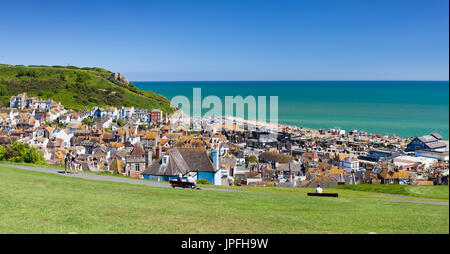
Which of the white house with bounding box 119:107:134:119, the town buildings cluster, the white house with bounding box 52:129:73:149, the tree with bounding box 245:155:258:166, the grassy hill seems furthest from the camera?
the grassy hill

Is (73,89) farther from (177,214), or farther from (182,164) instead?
(177,214)

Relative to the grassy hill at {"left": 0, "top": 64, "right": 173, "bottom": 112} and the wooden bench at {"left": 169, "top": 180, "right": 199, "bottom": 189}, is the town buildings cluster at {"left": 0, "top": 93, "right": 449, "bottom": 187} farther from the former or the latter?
the grassy hill at {"left": 0, "top": 64, "right": 173, "bottom": 112}

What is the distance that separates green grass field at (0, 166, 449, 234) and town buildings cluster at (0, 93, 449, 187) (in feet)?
57.7

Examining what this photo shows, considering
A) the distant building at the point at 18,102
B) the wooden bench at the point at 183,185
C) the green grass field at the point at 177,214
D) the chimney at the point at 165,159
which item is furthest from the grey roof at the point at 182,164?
the distant building at the point at 18,102

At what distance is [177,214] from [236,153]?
47231mm

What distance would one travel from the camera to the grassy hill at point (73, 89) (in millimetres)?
129962

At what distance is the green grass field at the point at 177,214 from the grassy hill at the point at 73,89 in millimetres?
114485

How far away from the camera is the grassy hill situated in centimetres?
12996

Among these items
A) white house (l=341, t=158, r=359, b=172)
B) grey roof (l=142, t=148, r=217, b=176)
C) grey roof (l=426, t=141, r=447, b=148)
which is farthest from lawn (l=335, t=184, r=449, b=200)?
grey roof (l=426, t=141, r=447, b=148)

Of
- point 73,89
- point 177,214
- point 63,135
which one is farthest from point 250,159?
point 73,89

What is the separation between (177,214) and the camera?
1006cm

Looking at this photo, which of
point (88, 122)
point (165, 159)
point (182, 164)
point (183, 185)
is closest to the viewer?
point (183, 185)

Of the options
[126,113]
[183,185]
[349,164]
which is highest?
[126,113]

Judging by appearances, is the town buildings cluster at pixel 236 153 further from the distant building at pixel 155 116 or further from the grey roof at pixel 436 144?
the distant building at pixel 155 116
